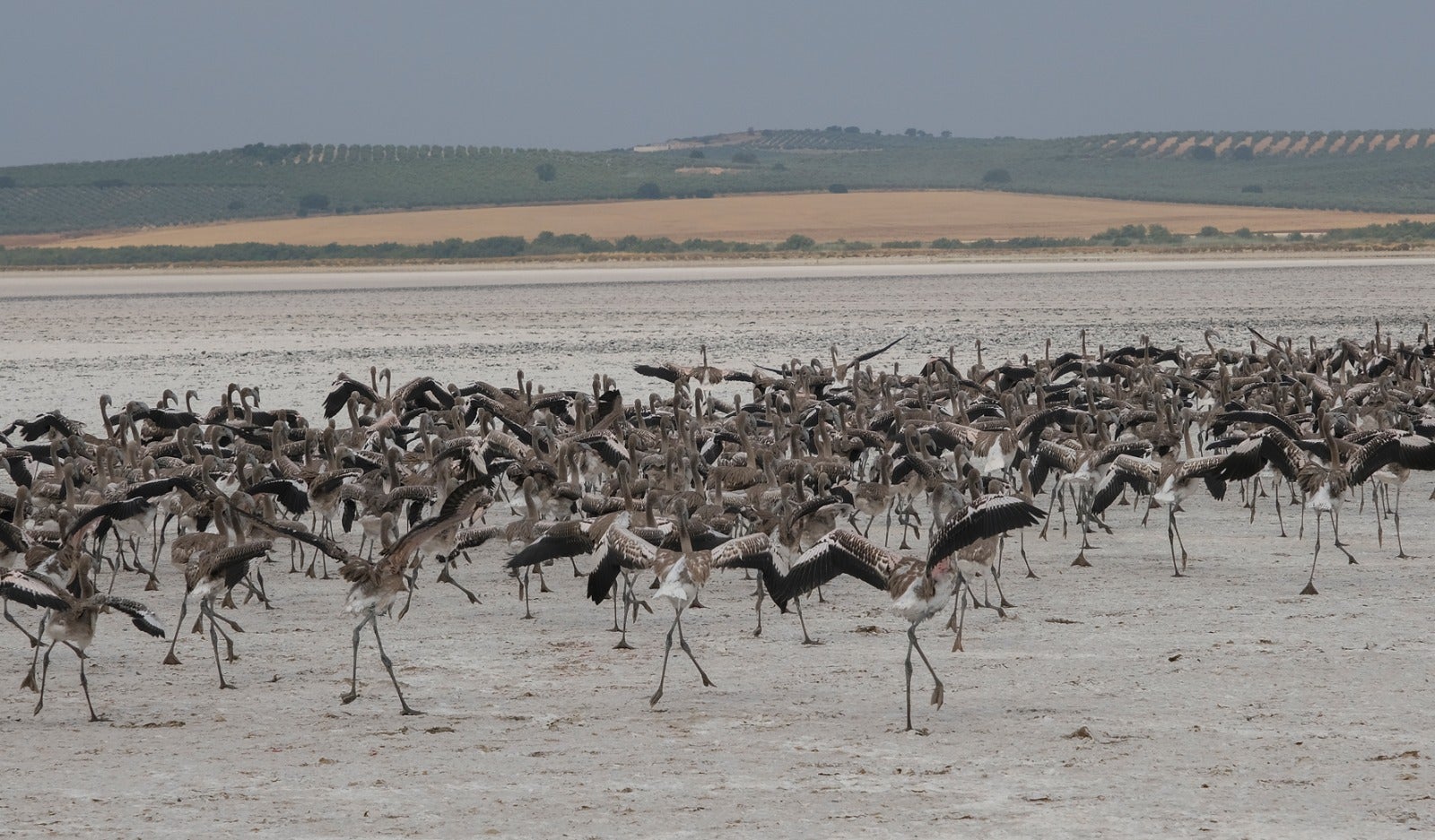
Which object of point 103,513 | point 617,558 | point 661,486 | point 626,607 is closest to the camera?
point 617,558

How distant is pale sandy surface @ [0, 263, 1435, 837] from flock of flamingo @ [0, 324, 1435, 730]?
305 millimetres

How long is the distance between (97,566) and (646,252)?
280 ft

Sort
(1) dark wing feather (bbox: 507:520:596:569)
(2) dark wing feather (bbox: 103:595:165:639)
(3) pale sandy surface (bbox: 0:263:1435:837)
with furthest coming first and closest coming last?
(1) dark wing feather (bbox: 507:520:596:569), (2) dark wing feather (bbox: 103:595:165:639), (3) pale sandy surface (bbox: 0:263:1435:837)

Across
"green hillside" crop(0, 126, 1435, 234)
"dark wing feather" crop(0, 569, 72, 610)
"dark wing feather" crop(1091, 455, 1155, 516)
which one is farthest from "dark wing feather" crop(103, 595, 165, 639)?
"green hillside" crop(0, 126, 1435, 234)

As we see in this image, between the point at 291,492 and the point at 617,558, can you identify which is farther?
the point at 291,492

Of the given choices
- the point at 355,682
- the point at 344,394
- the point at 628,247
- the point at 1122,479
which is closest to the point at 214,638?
the point at 355,682

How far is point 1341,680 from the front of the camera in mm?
10484

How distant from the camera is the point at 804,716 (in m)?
10.1

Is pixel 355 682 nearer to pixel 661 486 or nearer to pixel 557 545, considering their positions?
pixel 557 545

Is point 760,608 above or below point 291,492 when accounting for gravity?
below

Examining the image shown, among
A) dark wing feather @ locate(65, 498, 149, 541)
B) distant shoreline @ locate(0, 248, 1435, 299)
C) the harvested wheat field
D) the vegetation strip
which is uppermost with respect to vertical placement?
the harvested wheat field

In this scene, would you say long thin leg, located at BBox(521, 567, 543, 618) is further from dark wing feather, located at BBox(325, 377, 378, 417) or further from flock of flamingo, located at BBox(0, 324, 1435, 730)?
dark wing feather, located at BBox(325, 377, 378, 417)

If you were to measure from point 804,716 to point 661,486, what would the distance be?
5.99 m

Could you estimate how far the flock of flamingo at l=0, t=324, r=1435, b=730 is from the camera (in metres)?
11.1
